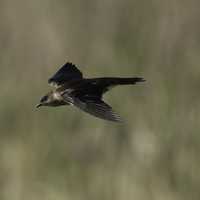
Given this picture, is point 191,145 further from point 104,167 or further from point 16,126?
point 16,126

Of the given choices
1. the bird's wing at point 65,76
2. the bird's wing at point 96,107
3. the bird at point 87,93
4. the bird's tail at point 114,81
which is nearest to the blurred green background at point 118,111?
the bird's wing at point 65,76

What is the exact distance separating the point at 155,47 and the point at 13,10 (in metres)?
0.95

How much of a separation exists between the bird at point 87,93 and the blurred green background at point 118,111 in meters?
0.65

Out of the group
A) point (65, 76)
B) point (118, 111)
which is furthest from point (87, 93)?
point (118, 111)

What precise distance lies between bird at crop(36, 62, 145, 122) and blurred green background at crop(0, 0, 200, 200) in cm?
65

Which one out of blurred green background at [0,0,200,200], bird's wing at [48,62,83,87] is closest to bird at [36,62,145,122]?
bird's wing at [48,62,83,87]

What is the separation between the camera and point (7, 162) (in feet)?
16.4

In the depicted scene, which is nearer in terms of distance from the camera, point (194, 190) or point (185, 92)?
point (194, 190)

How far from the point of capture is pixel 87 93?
3.82m

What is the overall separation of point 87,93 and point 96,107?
184 millimetres

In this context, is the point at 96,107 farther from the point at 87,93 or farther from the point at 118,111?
the point at 118,111

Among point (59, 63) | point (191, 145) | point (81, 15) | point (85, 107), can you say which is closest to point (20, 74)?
point (59, 63)

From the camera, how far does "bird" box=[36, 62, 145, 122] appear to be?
359cm

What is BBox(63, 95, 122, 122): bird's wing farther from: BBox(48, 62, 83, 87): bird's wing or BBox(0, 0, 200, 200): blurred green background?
BBox(0, 0, 200, 200): blurred green background
